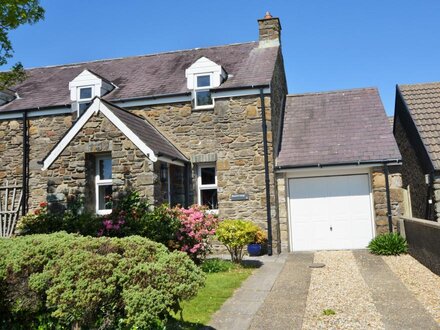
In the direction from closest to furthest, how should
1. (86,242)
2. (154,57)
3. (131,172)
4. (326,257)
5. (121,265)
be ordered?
1. (121,265)
2. (86,242)
3. (131,172)
4. (326,257)
5. (154,57)

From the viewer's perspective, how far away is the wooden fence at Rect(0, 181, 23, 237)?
54.3ft

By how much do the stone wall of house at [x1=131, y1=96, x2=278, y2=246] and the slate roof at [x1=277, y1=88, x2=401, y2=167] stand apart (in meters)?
1.19

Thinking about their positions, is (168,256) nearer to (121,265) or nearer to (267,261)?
(121,265)

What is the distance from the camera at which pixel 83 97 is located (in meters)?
17.1

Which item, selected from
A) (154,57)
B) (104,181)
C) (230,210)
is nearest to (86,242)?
(104,181)

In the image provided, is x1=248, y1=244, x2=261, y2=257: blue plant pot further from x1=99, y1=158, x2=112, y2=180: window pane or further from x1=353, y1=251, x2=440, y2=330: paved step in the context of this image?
x1=99, y1=158, x2=112, y2=180: window pane

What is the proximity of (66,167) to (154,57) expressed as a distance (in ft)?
30.4

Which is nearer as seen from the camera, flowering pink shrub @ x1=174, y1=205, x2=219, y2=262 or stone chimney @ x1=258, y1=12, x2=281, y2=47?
flowering pink shrub @ x1=174, y1=205, x2=219, y2=262

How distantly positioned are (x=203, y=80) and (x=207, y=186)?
13.3ft

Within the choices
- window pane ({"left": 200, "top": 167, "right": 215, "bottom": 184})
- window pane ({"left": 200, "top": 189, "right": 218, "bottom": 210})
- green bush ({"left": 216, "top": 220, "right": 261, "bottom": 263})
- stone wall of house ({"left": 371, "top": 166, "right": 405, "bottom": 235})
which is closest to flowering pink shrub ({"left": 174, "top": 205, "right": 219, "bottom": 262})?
green bush ({"left": 216, "top": 220, "right": 261, "bottom": 263})

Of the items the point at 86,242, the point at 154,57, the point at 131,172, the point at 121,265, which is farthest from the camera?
the point at 154,57

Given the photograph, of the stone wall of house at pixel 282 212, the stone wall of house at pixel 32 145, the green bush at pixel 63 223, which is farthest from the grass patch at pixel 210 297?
the stone wall of house at pixel 32 145

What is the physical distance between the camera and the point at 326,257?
44.1ft

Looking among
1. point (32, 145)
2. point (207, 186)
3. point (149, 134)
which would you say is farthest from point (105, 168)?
point (32, 145)
